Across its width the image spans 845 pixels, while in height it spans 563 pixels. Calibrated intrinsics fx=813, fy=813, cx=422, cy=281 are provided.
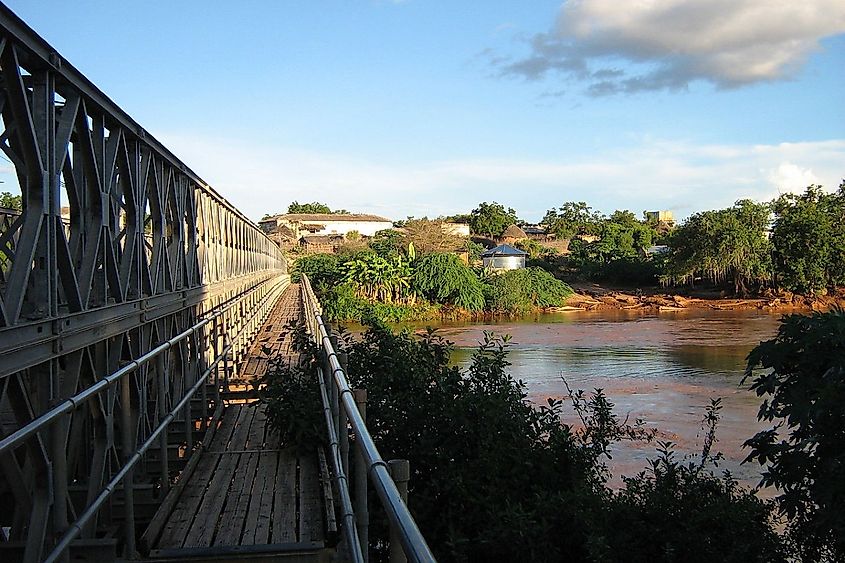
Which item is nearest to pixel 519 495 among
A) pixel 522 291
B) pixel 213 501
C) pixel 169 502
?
pixel 213 501

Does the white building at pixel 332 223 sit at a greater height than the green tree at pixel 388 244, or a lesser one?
greater

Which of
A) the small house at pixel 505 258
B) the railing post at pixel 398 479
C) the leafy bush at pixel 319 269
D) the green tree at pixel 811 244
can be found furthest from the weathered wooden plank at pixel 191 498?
the small house at pixel 505 258

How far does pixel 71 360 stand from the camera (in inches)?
174

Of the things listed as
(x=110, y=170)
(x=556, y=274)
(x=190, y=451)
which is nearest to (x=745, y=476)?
(x=190, y=451)

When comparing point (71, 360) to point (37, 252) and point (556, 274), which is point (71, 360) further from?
point (556, 274)

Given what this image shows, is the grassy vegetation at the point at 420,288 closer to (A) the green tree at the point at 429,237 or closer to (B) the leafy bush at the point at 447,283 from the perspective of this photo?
(B) the leafy bush at the point at 447,283

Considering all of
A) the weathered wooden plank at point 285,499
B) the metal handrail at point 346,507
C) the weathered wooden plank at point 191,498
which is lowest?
the weathered wooden plank at point 285,499

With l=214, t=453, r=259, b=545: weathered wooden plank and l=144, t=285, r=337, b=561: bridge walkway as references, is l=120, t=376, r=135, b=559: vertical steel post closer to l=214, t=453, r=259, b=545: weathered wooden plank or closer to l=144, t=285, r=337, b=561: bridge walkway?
l=144, t=285, r=337, b=561: bridge walkway

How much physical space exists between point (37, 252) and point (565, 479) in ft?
15.4

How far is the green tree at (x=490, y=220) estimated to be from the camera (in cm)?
7619

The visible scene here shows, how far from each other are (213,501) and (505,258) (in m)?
52.1

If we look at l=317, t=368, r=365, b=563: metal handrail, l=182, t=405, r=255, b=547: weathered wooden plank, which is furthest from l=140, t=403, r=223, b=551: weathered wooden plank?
l=317, t=368, r=365, b=563: metal handrail

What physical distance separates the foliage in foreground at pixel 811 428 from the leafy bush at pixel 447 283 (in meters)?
33.9

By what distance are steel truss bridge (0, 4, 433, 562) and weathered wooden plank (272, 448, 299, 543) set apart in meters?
0.06
